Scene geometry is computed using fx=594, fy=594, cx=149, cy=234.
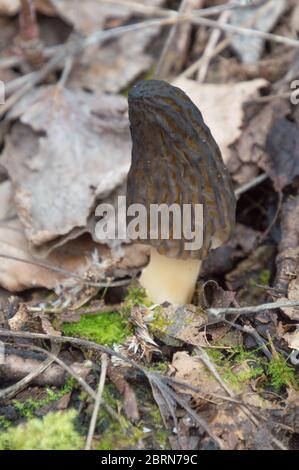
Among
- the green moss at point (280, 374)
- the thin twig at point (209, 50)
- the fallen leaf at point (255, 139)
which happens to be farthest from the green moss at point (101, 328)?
the thin twig at point (209, 50)

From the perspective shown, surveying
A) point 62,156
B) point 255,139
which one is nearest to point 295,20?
point 255,139

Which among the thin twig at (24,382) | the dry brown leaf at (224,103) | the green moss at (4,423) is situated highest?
the dry brown leaf at (224,103)

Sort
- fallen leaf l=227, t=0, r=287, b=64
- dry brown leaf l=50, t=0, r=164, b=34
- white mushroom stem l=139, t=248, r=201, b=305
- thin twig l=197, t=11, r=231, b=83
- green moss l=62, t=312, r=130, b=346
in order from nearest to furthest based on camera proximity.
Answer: green moss l=62, t=312, r=130, b=346, white mushroom stem l=139, t=248, r=201, b=305, thin twig l=197, t=11, r=231, b=83, fallen leaf l=227, t=0, r=287, b=64, dry brown leaf l=50, t=0, r=164, b=34

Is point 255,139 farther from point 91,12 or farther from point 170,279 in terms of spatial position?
point 91,12

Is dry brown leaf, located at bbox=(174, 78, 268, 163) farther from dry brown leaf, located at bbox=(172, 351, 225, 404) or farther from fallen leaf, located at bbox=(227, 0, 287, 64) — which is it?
dry brown leaf, located at bbox=(172, 351, 225, 404)

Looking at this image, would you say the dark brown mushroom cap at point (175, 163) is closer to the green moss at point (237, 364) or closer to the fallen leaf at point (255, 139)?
the green moss at point (237, 364)

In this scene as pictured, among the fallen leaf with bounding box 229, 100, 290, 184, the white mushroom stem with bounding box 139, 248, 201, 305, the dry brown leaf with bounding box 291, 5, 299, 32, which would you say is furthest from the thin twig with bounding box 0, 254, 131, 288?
the dry brown leaf with bounding box 291, 5, 299, 32
